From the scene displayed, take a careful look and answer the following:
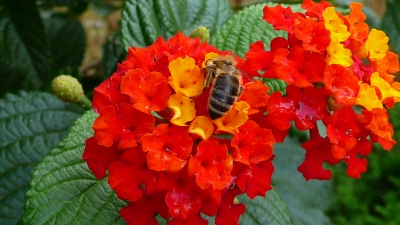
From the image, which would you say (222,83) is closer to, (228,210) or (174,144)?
(174,144)

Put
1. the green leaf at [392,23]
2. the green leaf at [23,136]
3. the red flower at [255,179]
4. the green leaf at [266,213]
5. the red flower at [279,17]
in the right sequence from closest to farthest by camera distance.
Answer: the red flower at [255,179] < the red flower at [279,17] < the green leaf at [266,213] < the green leaf at [23,136] < the green leaf at [392,23]

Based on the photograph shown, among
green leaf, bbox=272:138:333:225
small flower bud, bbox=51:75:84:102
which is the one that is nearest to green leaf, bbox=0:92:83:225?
small flower bud, bbox=51:75:84:102

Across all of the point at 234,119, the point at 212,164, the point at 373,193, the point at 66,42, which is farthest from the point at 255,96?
the point at 373,193

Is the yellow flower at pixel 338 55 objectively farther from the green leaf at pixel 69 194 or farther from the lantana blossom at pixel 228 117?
the green leaf at pixel 69 194

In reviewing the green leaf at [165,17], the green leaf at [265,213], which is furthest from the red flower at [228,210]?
the green leaf at [165,17]

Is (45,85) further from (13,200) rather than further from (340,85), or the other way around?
(340,85)

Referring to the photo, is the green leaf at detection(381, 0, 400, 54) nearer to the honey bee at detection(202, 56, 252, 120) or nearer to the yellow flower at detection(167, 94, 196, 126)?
the honey bee at detection(202, 56, 252, 120)
